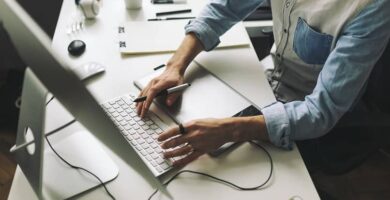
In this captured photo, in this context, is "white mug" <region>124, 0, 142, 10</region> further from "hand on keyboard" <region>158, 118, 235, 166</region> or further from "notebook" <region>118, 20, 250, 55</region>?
"hand on keyboard" <region>158, 118, 235, 166</region>

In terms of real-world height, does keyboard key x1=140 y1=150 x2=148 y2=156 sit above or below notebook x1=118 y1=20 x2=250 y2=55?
below

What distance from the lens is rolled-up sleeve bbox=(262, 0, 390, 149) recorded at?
78cm

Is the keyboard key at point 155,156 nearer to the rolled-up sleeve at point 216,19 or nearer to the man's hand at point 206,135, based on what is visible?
the man's hand at point 206,135

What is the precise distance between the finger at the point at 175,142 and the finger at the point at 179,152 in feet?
0.04

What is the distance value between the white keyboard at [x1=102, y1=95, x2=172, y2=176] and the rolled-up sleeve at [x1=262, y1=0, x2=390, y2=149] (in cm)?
26

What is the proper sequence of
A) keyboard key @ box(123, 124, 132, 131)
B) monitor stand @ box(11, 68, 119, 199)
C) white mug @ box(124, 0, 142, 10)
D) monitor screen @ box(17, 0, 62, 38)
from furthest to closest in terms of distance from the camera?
monitor screen @ box(17, 0, 62, 38) → white mug @ box(124, 0, 142, 10) → keyboard key @ box(123, 124, 132, 131) → monitor stand @ box(11, 68, 119, 199)

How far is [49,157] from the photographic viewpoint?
2.59 ft

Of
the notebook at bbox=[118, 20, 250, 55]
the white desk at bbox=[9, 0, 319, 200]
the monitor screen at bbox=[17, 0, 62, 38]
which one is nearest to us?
the white desk at bbox=[9, 0, 319, 200]

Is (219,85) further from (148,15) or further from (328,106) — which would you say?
(148,15)

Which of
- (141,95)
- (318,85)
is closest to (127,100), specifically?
(141,95)

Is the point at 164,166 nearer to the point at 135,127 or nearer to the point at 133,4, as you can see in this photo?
the point at 135,127

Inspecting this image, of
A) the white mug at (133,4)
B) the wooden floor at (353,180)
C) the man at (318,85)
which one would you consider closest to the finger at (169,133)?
the man at (318,85)

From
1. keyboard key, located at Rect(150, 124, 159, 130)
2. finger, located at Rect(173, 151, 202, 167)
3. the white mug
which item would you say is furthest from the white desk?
the white mug

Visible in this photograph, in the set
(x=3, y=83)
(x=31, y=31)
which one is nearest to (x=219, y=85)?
(x=31, y=31)
